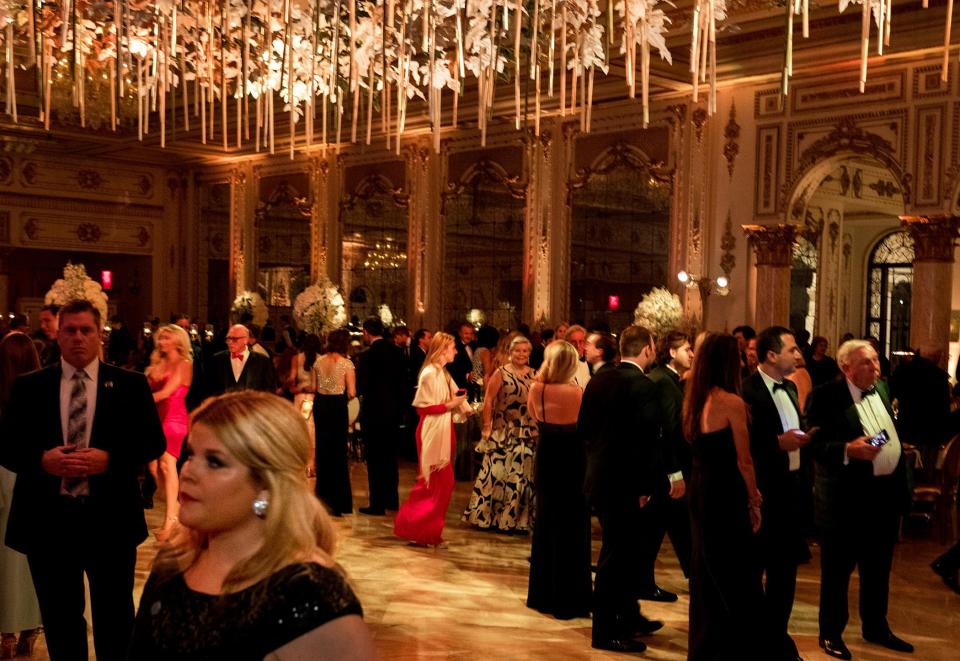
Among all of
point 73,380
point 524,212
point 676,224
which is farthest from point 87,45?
point 524,212

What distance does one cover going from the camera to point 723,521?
4.46 metres

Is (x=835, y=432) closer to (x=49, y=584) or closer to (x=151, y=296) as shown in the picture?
(x=49, y=584)

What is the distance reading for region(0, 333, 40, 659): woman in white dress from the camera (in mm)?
4473

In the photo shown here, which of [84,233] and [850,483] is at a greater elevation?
[84,233]

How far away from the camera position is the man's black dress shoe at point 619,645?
502cm

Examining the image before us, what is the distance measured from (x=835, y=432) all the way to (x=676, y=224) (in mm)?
8779

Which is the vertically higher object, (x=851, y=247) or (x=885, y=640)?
(x=851, y=247)

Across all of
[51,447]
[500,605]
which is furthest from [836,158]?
[51,447]

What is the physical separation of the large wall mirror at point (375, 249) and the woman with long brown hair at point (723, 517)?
13.0 m

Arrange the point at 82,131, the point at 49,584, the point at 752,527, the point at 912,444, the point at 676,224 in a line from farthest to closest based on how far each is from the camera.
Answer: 1. the point at 82,131
2. the point at 676,224
3. the point at 912,444
4. the point at 752,527
5. the point at 49,584

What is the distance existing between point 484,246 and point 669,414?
10763 mm

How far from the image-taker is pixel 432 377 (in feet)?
24.5

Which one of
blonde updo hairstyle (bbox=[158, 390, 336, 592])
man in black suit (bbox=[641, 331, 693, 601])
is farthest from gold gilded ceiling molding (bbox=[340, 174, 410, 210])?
blonde updo hairstyle (bbox=[158, 390, 336, 592])

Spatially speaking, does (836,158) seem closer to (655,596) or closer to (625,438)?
(655,596)
